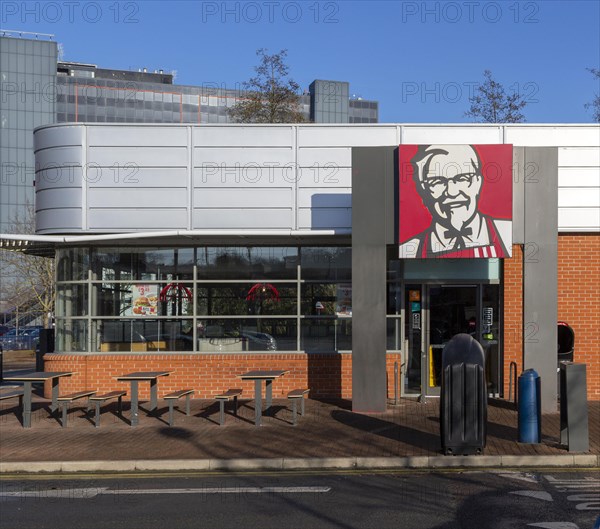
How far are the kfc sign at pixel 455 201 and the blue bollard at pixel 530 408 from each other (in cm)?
336

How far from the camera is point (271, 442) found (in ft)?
38.5

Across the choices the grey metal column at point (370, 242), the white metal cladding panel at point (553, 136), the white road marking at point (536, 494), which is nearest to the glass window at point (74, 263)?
the grey metal column at point (370, 242)

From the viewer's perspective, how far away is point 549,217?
1454 cm

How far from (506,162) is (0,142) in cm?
10380

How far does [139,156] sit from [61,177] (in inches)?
66.1

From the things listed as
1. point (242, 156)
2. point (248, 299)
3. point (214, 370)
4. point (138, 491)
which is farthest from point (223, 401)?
point (242, 156)

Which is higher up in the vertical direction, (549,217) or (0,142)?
(0,142)

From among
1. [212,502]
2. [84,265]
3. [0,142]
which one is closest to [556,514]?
[212,502]

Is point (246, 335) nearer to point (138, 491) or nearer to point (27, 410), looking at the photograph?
point (27, 410)

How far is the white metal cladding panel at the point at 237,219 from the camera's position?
53.1 feet

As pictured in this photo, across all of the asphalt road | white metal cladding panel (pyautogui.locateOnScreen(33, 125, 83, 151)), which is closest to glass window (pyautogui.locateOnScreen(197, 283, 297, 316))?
white metal cladding panel (pyautogui.locateOnScreen(33, 125, 83, 151))

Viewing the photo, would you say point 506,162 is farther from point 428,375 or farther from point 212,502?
point 212,502

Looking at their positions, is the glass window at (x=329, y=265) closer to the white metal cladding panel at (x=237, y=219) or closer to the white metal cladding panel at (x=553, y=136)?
the white metal cladding panel at (x=237, y=219)

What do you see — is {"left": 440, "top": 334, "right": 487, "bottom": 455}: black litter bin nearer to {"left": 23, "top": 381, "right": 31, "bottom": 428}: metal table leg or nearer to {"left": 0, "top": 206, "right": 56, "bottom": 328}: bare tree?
{"left": 23, "top": 381, "right": 31, "bottom": 428}: metal table leg
